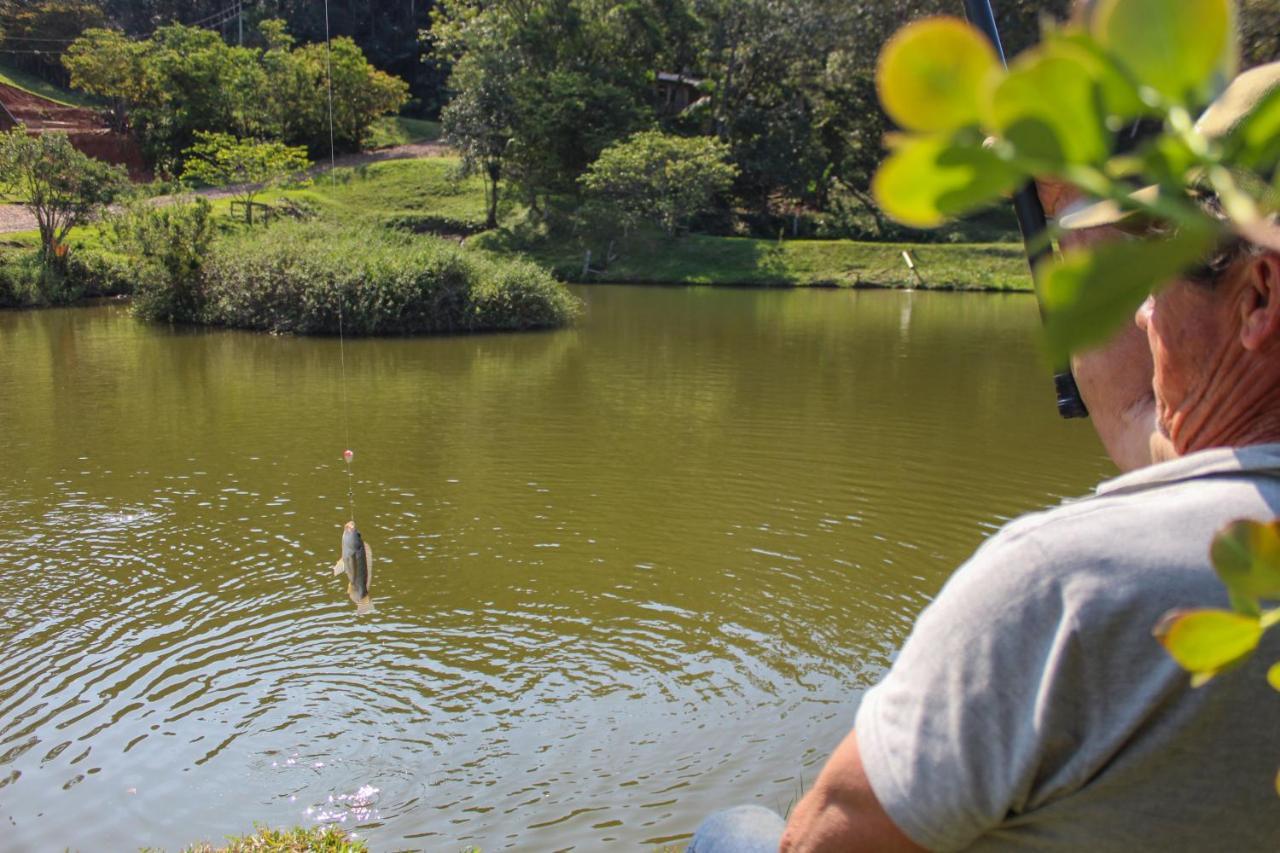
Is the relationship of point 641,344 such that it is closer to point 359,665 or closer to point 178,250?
point 178,250

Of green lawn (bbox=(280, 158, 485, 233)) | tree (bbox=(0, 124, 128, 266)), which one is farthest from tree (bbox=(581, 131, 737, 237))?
tree (bbox=(0, 124, 128, 266))

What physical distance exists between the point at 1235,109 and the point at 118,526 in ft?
28.8

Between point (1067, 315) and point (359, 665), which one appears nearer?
point (1067, 315)

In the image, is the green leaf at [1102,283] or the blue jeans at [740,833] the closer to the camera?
the green leaf at [1102,283]

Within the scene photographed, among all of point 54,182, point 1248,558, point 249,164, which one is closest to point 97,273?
point 54,182

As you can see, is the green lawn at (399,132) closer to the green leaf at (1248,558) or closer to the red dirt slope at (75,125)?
the red dirt slope at (75,125)

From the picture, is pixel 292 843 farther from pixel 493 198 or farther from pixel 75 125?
pixel 75 125

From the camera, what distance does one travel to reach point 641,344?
1859 cm

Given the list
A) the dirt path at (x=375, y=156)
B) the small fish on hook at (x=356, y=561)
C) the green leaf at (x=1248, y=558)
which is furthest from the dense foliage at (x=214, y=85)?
the green leaf at (x=1248, y=558)

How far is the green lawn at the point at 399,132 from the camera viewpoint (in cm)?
4559

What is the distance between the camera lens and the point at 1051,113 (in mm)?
311

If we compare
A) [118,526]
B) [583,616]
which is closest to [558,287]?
[118,526]

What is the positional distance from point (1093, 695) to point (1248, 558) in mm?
645

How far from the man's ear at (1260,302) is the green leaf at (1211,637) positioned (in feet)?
2.25
